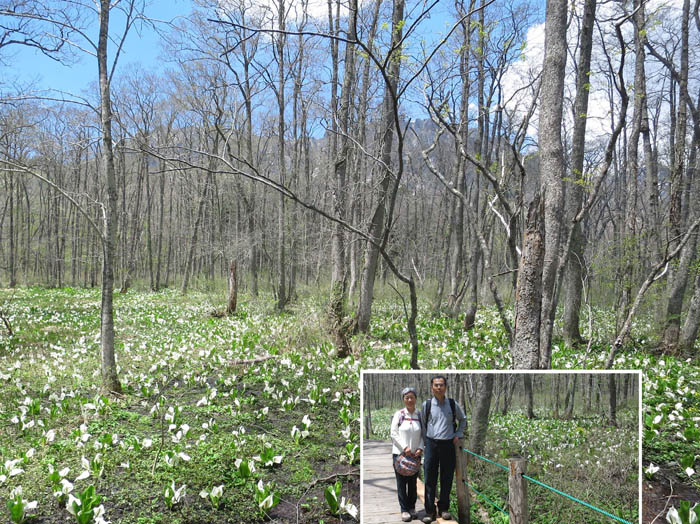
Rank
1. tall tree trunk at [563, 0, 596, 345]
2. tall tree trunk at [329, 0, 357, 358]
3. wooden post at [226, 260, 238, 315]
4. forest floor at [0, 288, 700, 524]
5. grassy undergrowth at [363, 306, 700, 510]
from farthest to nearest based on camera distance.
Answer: wooden post at [226, 260, 238, 315] < tall tree trunk at [329, 0, 357, 358] < tall tree trunk at [563, 0, 596, 345] < grassy undergrowth at [363, 306, 700, 510] < forest floor at [0, 288, 700, 524]

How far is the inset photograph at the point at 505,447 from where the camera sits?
2492 mm

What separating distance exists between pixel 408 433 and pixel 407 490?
1.00ft

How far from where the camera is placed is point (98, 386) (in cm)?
665

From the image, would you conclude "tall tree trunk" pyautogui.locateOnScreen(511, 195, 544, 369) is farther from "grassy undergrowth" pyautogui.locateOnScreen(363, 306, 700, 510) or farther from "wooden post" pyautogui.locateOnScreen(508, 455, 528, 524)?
"wooden post" pyautogui.locateOnScreen(508, 455, 528, 524)

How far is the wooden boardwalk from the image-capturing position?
2.48 meters

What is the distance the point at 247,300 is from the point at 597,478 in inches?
614

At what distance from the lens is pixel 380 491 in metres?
2.56

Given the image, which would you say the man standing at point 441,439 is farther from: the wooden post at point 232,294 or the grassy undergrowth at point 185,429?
the wooden post at point 232,294

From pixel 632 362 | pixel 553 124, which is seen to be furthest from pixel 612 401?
pixel 632 362

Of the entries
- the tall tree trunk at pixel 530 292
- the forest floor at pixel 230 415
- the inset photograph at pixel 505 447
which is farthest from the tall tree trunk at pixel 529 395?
the forest floor at pixel 230 415

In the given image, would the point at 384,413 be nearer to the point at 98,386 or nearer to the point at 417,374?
the point at 417,374

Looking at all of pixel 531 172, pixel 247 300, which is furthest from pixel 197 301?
pixel 531 172

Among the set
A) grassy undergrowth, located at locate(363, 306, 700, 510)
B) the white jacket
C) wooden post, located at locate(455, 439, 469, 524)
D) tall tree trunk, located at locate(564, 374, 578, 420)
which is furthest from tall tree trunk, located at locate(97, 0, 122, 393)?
tall tree trunk, located at locate(564, 374, 578, 420)

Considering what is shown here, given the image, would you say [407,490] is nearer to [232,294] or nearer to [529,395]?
[529,395]
